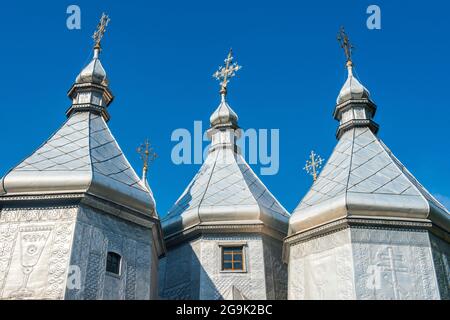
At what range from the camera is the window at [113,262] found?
13.9 metres

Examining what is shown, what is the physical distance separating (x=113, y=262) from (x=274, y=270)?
17.1 feet

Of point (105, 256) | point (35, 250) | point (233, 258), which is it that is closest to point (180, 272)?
point (233, 258)

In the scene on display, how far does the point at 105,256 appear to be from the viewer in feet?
45.3

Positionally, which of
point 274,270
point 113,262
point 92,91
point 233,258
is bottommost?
point 113,262

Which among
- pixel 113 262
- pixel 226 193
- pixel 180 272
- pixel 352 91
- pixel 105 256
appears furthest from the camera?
pixel 352 91

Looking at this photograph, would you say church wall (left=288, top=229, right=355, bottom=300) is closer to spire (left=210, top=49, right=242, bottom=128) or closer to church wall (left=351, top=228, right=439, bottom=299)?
church wall (left=351, top=228, right=439, bottom=299)

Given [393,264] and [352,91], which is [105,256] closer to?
[393,264]

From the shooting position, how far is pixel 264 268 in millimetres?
17219

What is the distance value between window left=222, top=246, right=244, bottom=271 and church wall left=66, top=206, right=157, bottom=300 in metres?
2.82

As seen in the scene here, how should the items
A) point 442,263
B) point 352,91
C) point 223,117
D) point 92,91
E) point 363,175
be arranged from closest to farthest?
point 442,263 < point 363,175 < point 92,91 < point 352,91 < point 223,117

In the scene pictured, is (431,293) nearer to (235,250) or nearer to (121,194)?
(235,250)

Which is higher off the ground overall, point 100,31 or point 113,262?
point 100,31

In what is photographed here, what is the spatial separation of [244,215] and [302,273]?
312cm

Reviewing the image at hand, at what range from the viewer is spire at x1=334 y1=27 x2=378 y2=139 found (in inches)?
760
